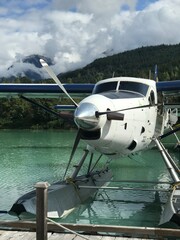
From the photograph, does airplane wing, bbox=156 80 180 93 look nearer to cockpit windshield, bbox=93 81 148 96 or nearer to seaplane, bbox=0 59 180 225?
seaplane, bbox=0 59 180 225

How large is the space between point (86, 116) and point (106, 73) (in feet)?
355

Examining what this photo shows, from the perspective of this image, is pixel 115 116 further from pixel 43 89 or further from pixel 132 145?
pixel 43 89

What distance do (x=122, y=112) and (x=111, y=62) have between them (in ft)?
391

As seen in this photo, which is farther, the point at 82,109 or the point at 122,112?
the point at 122,112

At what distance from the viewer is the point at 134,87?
7844 millimetres

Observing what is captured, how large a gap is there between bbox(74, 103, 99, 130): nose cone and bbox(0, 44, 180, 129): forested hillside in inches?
1177

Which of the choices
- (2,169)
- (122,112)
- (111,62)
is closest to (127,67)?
(111,62)

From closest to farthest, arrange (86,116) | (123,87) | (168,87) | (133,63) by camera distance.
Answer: (86,116) < (123,87) < (168,87) < (133,63)

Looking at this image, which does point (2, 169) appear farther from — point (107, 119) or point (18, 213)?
point (107, 119)

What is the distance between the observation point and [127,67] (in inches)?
4306

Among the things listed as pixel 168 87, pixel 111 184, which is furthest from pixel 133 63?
pixel 168 87

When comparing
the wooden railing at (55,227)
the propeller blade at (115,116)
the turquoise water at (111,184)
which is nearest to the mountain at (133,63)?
the turquoise water at (111,184)

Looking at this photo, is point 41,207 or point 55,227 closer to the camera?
point 41,207

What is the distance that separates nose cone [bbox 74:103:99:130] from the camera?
5629mm
